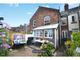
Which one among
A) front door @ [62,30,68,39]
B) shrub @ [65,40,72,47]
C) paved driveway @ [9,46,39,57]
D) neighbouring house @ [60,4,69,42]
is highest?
neighbouring house @ [60,4,69,42]

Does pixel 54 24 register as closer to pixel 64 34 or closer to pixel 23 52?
pixel 64 34

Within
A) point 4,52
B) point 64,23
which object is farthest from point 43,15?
point 4,52

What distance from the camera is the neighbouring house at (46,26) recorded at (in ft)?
5.89

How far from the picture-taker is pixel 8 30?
1802mm

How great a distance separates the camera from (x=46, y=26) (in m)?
1.81

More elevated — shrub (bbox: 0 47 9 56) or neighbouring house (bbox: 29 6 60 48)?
neighbouring house (bbox: 29 6 60 48)

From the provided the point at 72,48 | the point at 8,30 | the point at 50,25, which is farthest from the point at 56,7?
the point at 8,30

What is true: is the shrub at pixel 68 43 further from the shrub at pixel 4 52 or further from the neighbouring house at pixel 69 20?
the shrub at pixel 4 52

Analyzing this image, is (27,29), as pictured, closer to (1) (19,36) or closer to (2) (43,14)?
(1) (19,36)

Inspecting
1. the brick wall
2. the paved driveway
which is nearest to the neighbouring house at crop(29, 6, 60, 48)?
the brick wall

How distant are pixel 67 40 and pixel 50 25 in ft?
0.83

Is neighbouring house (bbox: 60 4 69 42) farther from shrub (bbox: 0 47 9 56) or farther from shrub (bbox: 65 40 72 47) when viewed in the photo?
shrub (bbox: 0 47 9 56)

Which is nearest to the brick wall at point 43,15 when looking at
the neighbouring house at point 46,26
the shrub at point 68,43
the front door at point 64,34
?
the neighbouring house at point 46,26

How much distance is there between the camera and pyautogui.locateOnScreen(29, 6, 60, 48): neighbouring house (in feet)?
5.89
